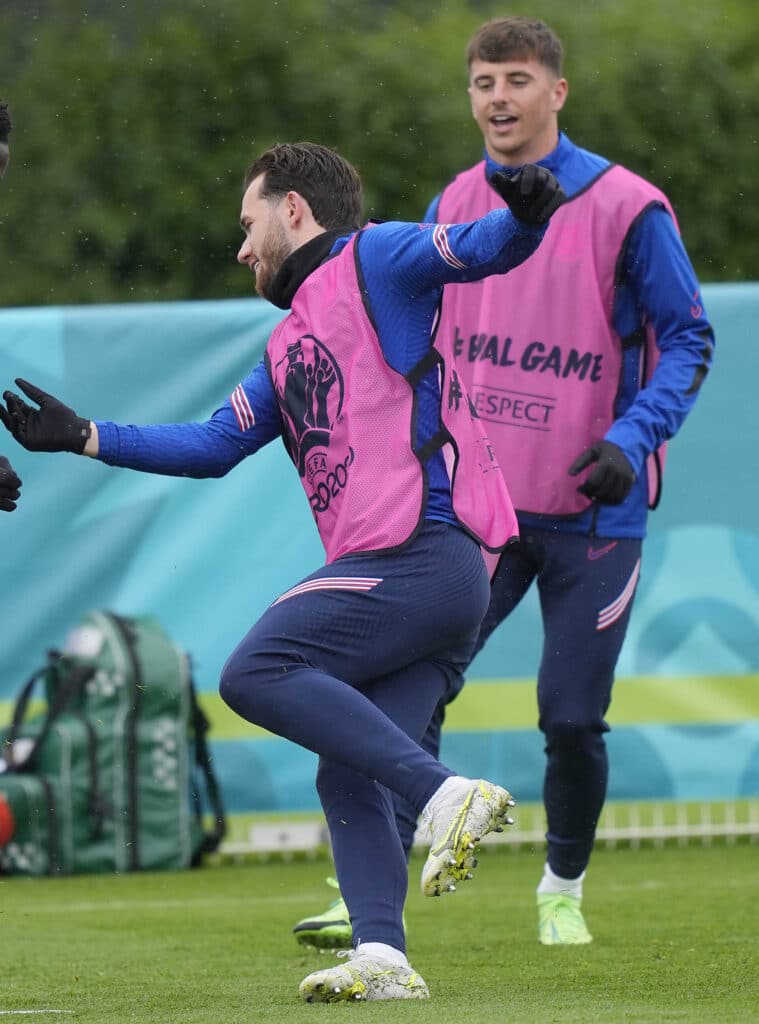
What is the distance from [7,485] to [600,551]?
1.79 m

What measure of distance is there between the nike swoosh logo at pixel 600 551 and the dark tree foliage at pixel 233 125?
11244 mm

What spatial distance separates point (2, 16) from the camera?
64.1 ft

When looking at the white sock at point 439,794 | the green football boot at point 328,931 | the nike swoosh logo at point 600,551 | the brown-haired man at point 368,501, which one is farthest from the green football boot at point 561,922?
the white sock at point 439,794

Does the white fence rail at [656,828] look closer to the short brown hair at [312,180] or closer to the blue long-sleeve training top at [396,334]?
the blue long-sleeve training top at [396,334]

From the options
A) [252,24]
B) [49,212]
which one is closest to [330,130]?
[252,24]

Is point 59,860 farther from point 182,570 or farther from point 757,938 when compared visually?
point 757,938

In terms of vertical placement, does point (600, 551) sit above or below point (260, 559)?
above

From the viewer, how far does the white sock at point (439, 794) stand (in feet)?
12.7

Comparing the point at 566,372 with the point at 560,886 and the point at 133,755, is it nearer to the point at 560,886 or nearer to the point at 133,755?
the point at 560,886

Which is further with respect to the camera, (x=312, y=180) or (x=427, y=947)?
(x=427, y=947)

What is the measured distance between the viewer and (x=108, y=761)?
25.1ft

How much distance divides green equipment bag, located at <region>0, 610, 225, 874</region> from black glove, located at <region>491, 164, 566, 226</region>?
4187 mm

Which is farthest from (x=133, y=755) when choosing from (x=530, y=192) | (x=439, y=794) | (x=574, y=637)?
(x=530, y=192)

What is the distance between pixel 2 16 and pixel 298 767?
13376 mm
